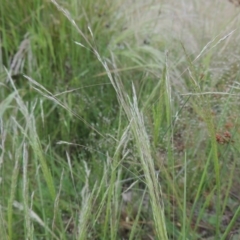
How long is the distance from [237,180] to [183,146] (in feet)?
0.48

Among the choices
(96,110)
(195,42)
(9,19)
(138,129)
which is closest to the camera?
(138,129)

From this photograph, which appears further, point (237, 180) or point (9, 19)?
point (9, 19)

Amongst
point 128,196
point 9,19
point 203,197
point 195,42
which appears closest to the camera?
point 203,197

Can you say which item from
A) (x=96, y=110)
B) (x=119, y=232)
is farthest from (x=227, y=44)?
(x=119, y=232)

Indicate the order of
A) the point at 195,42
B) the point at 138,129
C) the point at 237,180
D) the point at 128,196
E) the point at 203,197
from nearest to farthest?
the point at 138,129 → the point at 237,180 → the point at 203,197 → the point at 128,196 → the point at 195,42

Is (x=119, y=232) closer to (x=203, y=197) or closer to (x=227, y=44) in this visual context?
(x=203, y=197)

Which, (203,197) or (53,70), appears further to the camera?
(53,70)

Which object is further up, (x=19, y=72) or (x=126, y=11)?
(x=126, y=11)

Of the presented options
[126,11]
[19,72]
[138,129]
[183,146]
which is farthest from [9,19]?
[138,129]

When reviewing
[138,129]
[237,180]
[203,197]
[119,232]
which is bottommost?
[119,232]

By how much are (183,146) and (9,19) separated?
3.64 ft

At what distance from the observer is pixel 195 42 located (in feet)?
6.33

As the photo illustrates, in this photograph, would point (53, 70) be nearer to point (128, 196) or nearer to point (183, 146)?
point (128, 196)

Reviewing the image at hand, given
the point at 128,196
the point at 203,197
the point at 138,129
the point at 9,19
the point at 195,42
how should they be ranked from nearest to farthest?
the point at 138,129 < the point at 203,197 < the point at 128,196 < the point at 195,42 < the point at 9,19
